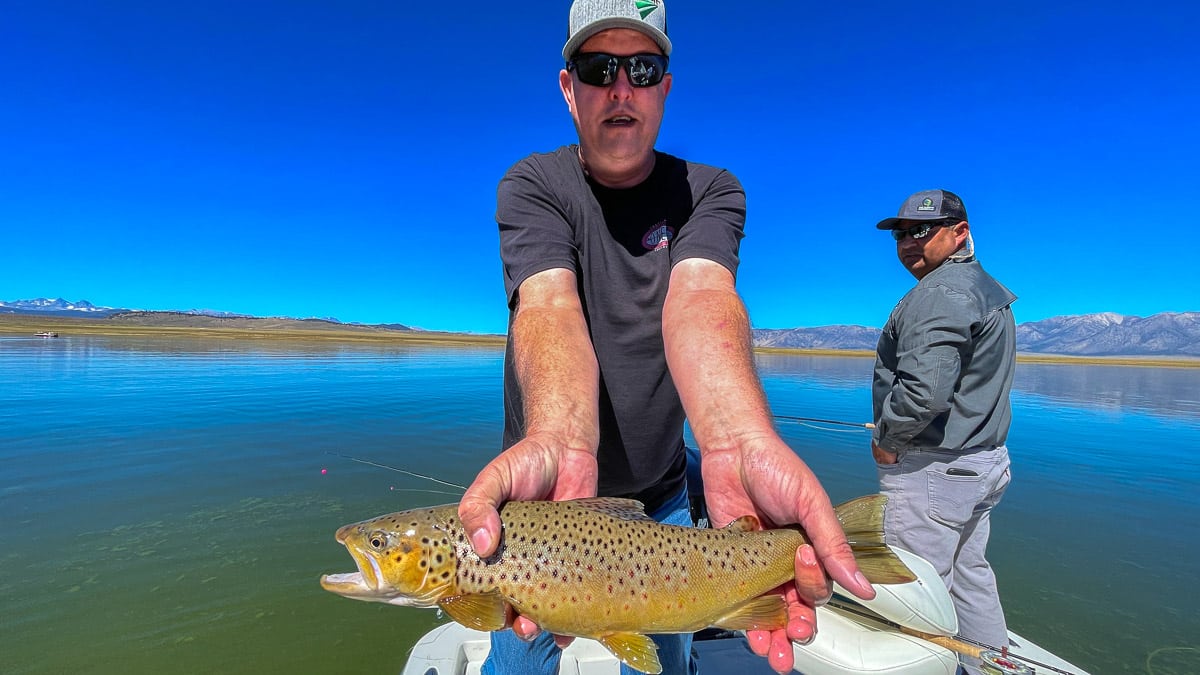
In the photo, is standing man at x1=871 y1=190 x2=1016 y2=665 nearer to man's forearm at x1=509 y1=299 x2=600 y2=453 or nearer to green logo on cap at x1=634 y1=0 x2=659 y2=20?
man's forearm at x1=509 y1=299 x2=600 y2=453

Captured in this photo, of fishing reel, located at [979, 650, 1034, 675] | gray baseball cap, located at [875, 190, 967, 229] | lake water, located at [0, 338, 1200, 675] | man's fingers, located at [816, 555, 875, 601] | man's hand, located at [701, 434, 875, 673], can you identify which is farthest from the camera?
lake water, located at [0, 338, 1200, 675]

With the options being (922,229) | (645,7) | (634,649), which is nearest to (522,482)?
(634,649)

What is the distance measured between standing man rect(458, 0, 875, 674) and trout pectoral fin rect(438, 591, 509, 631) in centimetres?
12

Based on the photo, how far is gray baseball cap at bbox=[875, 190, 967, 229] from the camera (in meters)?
5.53

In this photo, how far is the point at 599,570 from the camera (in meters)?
2.46

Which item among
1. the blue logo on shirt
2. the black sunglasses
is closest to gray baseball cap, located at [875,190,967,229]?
the blue logo on shirt

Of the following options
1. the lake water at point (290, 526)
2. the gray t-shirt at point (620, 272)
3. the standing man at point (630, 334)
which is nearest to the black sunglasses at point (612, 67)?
the standing man at point (630, 334)

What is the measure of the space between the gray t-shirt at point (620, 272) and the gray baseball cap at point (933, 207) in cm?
329

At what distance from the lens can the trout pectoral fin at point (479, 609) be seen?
7.79 feet

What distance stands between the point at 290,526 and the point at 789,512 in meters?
8.62

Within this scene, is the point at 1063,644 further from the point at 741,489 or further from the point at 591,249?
the point at 591,249

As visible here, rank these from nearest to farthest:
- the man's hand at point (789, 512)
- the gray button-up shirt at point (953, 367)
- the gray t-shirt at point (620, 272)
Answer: the man's hand at point (789, 512) → the gray t-shirt at point (620, 272) → the gray button-up shirt at point (953, 367)

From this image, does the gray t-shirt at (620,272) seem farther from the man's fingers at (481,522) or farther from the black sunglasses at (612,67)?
the man's fingers at (481,522)

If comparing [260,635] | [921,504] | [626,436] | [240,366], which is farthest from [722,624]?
[240,366]
